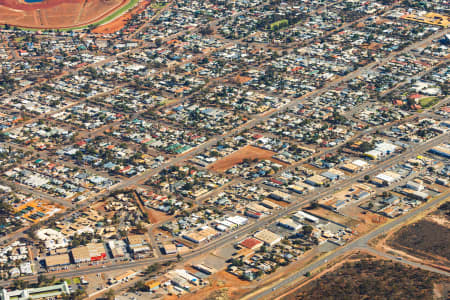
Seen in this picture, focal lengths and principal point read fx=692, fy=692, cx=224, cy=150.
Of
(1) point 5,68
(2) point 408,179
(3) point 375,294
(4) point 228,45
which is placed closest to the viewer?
(3) point 375,294

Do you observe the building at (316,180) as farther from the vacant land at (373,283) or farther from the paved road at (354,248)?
the vacant land at (373,283)

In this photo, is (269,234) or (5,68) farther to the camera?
(5,68)

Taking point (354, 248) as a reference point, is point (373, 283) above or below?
above

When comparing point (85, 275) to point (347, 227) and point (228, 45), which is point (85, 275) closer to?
point (347, 227)

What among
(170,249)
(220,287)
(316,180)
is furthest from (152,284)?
(316,180)

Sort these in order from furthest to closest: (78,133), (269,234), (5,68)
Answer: (5,68), (78,133), (269,234)

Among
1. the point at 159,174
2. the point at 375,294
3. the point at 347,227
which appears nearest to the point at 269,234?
the point at 347,227

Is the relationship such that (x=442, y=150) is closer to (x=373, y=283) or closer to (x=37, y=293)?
(x=373, y=283)
